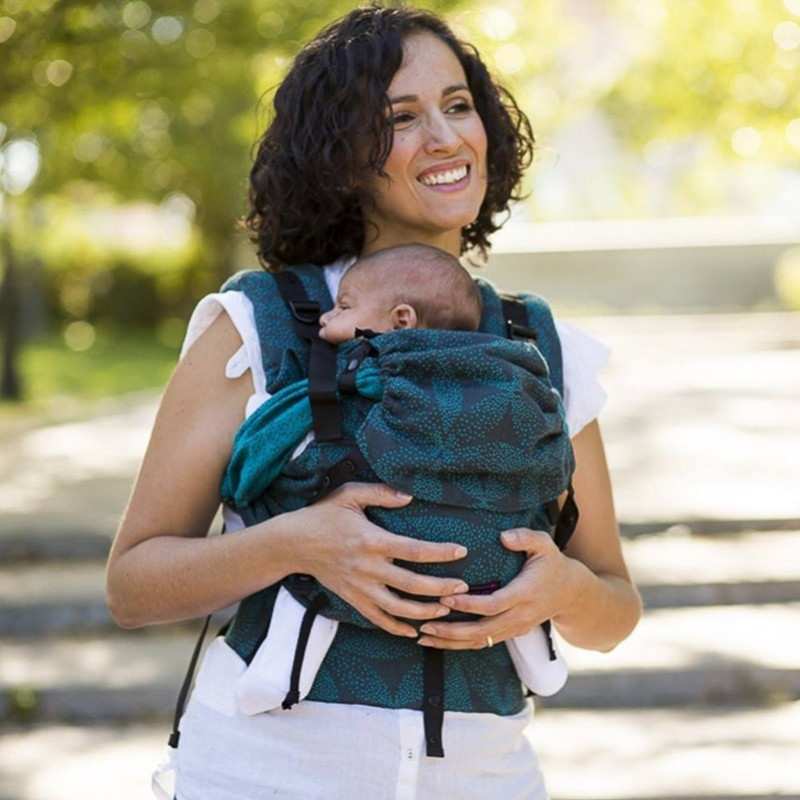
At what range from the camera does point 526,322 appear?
1903 millimetres

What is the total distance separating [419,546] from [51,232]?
21.2m

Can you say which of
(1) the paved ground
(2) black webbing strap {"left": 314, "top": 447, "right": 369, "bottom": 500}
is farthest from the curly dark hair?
(1) the paved ground

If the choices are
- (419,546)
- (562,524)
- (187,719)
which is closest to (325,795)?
(187,719)

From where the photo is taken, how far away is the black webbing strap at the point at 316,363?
1.69 m

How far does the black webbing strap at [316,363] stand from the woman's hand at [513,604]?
0.24 metres

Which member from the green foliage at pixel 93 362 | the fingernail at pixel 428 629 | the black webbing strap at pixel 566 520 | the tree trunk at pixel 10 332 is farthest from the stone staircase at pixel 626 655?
the green foliage at pixel 93 362

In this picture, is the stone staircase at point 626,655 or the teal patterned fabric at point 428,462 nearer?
the teal patterned fabric at point 428,462

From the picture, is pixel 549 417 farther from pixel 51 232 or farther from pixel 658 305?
pixel 51 232

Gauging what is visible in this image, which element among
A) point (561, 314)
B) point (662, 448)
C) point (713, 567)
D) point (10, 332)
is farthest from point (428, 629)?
point (561, 314)

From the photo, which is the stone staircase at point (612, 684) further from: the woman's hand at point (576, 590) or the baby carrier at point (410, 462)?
the baby carrier at point (410, 462)

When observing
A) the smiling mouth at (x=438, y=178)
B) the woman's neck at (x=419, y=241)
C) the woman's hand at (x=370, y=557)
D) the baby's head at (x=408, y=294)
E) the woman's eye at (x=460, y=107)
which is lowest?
the woman's hand at (x=370, y=557)

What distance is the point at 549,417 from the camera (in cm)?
168

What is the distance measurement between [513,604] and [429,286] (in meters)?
0.43

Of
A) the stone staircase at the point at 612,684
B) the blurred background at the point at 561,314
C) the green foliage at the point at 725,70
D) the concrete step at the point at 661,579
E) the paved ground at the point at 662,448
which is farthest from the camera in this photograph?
the green foliage at the point at 725,70
